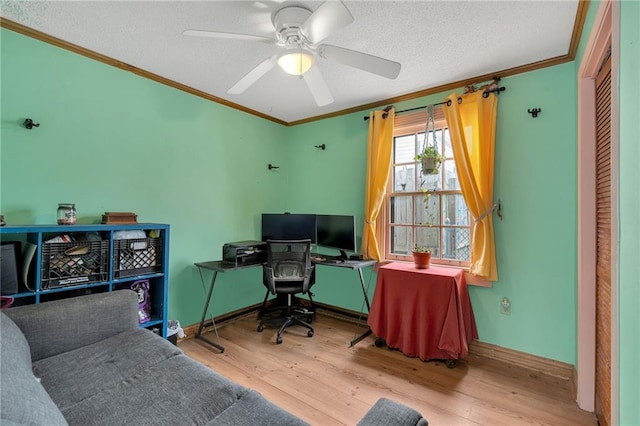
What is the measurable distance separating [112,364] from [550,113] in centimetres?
341

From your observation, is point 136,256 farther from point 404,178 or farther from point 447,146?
point 447,146

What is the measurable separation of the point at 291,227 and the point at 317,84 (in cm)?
184

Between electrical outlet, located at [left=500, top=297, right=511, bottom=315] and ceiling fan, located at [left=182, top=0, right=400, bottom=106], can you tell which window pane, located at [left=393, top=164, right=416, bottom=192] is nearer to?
electrical outlet, located at [left=500, top=297, right=511, bottom=315]

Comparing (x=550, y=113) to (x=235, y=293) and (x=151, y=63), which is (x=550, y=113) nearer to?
(x=151, y=63)

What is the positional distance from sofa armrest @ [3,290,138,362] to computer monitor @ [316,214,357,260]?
1.97 metres

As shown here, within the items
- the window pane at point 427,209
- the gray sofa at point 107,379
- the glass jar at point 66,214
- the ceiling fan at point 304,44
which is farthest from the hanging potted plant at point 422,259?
the glass jar at point 66,214

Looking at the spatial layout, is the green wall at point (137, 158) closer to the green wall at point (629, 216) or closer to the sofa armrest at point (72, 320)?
the sofa armrest at point (72, 320)

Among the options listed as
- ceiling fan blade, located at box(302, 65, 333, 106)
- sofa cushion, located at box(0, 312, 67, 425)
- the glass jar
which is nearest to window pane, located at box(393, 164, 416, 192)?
ceiling fan blade, located at box(302, 65, 333, 106)

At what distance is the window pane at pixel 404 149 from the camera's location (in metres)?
3.11

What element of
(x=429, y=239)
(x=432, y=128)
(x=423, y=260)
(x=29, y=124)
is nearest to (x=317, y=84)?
(x=432, y=128)

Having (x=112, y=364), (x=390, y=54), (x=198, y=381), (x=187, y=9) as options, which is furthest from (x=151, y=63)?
(x=198, y=381)

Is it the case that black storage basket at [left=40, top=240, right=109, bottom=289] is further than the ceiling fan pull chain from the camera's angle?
No

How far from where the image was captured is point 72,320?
1.62 m

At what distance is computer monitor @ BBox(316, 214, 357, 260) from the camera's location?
10.2 ft
